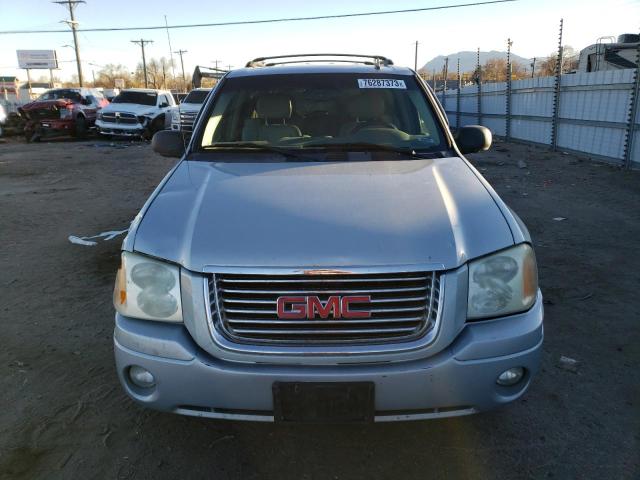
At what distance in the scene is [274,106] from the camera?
3.56 m

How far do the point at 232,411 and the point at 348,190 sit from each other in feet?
3.68

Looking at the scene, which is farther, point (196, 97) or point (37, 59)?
point (37, 59)

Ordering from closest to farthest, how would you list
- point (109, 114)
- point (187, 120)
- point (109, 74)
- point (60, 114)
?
point (187, 120) < point (109, 114) < point (60, 114) < point (109, 74)

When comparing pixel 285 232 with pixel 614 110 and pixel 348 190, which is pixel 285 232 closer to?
pixel 348 190

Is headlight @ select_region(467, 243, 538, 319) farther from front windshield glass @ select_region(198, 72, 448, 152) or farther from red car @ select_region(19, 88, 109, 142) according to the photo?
red car @ select_region(19, 88, 109, 142)

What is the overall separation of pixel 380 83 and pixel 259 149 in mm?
1023

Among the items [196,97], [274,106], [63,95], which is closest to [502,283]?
[274,106]

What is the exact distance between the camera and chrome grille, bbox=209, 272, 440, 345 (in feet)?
6.22

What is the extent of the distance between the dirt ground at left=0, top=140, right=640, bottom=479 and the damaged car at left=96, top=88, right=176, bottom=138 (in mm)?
14038

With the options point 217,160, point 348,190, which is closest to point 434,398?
point 348,190

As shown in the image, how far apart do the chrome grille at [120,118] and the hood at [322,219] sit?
57.1 ft

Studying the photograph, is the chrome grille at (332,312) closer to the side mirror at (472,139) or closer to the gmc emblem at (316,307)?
the gmc emblem at (316,307)

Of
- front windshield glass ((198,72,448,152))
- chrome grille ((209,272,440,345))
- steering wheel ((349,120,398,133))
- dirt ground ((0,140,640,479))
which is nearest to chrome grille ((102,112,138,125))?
dirt ground ((0,140,640,479))

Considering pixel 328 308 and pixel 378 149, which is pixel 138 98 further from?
pixel 328 308
